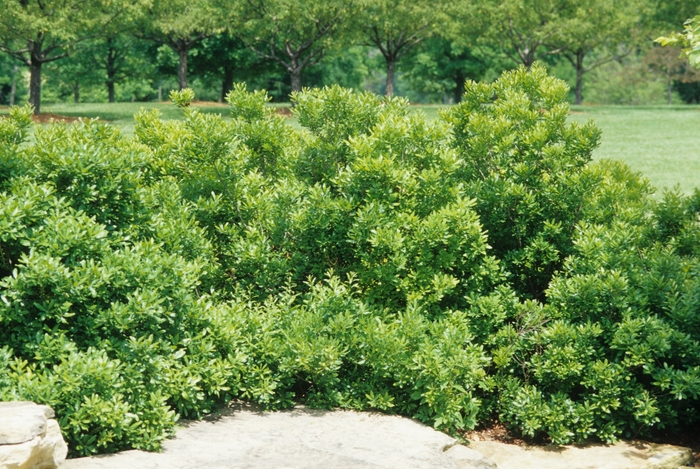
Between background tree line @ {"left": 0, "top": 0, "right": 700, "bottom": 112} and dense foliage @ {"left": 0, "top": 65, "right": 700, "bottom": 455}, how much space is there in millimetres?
19075

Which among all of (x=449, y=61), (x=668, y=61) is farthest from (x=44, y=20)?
(x=668, y=61)

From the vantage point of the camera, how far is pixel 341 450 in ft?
18.4

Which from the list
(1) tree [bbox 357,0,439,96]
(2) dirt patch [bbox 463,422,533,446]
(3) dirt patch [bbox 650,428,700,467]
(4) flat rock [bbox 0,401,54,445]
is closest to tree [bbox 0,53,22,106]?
(1) tree [bbox 357,0,439,96]

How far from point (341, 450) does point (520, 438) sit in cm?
217

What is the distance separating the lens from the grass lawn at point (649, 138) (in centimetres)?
1766

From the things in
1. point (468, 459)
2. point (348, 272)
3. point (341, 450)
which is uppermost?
point (348, 272)

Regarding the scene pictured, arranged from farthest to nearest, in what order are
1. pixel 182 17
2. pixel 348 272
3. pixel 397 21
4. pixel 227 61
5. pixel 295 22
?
pixel 227 61
pixel 397 21
pixel 182 17
pixel 295 22
pixel 348 272

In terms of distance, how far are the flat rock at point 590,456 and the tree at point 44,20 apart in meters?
21.7

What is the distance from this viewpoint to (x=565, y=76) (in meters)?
65.3

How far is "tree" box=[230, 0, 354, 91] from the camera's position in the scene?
29422mm

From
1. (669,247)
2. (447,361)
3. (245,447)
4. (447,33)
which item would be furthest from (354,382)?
(447,33)

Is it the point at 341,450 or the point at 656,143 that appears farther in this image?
the point at 656,143

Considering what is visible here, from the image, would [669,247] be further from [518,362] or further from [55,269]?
[55,269]

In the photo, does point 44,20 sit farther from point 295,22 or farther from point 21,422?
point 21,422
